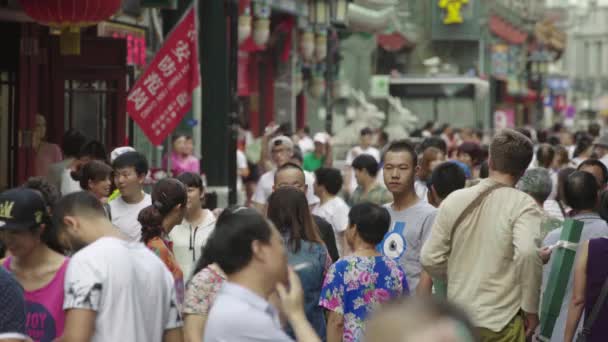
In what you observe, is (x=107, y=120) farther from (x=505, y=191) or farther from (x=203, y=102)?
(x=505, y=191)

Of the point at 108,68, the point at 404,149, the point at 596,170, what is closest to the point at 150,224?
the point at 404,149

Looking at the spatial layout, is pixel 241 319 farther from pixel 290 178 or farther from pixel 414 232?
pixel 290 178

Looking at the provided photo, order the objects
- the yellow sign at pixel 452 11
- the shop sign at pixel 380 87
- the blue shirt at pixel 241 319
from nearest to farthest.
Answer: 1. the blue shirt at pixel 241 319
2. the shop sign at pixel 380 87
3. the yellow sign at pixel 452 11

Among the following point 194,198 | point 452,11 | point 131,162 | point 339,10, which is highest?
point 452,11

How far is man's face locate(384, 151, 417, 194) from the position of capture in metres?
8.59

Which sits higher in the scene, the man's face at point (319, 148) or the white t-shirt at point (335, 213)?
the man's face at point (319, 148)

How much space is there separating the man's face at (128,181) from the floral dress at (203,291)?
3.02 m

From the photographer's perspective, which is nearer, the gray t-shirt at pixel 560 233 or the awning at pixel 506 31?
the gray t-shirt at pixel 560 233

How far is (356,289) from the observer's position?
6.96 metres

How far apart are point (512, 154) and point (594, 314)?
2.97 feet

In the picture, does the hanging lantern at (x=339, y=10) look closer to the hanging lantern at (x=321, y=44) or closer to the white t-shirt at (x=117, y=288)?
the hanging lantern at (x=321, y=44)

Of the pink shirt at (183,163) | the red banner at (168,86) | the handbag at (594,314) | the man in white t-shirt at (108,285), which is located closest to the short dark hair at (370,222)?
the handbag at (594,314)

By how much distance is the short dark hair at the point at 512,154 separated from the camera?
281 inches

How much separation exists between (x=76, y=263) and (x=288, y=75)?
1128 inches
